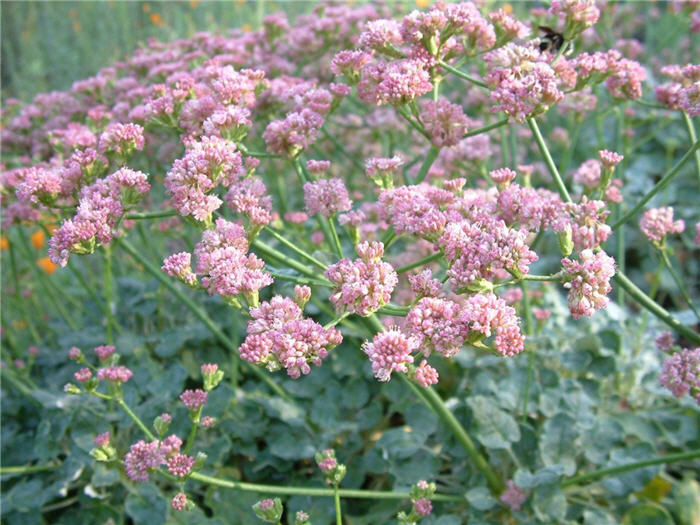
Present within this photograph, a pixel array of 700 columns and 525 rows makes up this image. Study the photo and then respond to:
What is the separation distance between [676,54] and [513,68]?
4.17 meters

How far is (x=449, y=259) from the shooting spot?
166 centimetres

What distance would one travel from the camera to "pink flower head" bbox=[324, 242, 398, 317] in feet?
5.16

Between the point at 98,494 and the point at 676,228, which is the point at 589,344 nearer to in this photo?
the point at 676,228

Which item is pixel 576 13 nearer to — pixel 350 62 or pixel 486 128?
pixel 486 128

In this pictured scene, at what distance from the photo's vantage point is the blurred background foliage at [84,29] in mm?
7707

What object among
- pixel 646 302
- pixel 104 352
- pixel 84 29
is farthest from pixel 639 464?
pixel 84 29

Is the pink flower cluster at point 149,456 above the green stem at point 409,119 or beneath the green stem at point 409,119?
beneath

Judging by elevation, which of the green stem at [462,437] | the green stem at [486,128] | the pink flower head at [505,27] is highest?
the pink flower head at [505,27]

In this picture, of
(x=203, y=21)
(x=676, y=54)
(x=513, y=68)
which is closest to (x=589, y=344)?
(x=513, y=68)

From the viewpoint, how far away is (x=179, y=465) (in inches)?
71.3

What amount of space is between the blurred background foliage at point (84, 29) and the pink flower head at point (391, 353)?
21.6 feet

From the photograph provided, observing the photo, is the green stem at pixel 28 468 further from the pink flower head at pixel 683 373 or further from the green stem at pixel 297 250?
the pink flower head at pixel 683 373

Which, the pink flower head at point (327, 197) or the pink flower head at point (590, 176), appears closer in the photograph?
the pink flower head at point (327, 197)

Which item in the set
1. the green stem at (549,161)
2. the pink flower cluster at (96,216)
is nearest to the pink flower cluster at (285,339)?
the pink flower cluster at (96,216)
